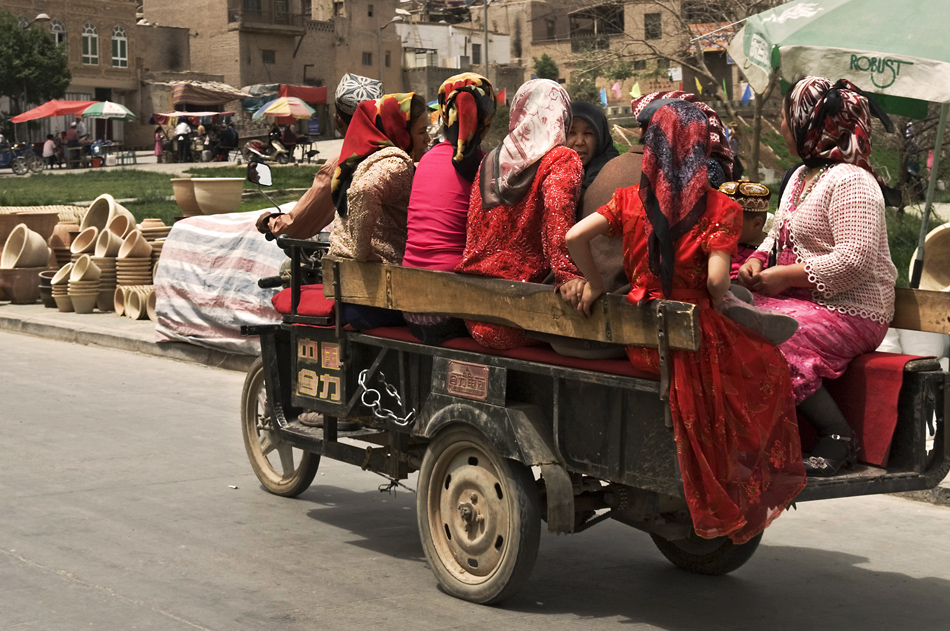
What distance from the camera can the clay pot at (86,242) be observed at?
14.1m

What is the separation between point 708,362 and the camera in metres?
3.84

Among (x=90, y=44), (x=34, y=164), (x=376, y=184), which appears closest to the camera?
(x=376, y=184)

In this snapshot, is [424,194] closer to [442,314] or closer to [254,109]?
[442,314]

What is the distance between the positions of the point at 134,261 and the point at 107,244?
50 centimetres

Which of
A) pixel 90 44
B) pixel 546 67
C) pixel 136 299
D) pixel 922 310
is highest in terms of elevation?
pixel 90 44

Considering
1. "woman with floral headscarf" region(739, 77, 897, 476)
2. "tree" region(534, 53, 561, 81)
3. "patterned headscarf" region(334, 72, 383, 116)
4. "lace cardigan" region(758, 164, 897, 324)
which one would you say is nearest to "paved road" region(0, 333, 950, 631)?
"woman with floral headscarf" region(739, 77, 897, 476)

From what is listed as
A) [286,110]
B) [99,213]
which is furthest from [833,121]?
[286,110]

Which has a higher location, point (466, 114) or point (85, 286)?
point (466, 114)

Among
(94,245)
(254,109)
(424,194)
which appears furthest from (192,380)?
(254,109)

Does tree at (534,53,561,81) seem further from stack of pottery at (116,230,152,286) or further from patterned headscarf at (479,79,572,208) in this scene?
patterned headscarf at (479,79,572,208)

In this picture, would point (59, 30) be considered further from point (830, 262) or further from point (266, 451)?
point (830, 262)

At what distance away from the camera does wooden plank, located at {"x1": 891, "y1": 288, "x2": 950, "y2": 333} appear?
4508mm

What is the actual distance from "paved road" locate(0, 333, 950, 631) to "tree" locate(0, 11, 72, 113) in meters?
51.4

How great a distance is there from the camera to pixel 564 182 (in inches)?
173
